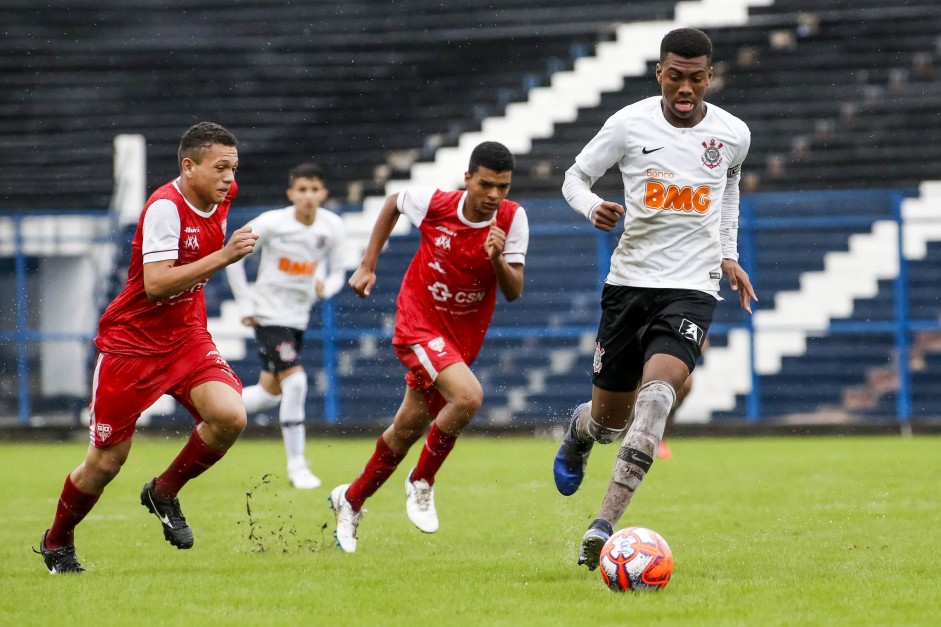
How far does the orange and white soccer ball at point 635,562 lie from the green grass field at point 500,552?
8 cm

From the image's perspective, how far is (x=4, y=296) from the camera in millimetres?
17719

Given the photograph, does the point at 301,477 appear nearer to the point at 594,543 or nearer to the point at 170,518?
the point at 170,518

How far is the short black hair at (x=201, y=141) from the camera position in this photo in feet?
20.6

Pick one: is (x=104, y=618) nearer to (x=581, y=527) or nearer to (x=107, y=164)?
(x=581, y=527)

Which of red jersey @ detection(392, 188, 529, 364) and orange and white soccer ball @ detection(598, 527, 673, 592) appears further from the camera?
red jersey @ detection(392, 188, 529, 364)

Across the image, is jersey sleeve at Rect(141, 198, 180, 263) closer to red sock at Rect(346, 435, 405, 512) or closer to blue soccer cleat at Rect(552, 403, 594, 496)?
red sock at Rect(346, 435, 405, 512)

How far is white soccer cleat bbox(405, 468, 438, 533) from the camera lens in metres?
7.10

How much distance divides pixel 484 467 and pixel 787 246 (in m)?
5.44

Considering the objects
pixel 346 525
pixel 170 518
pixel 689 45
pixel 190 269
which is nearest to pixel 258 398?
pixel 346 525

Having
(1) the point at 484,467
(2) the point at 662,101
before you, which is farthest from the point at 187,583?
(1) the point at 484,467

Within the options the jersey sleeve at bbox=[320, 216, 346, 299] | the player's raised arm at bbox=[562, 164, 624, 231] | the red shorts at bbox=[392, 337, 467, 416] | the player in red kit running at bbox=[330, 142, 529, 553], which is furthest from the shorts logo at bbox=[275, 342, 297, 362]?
the player's raised arm at bbox=[562, 164, 624, 231]

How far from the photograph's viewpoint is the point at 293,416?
10742 millimetres

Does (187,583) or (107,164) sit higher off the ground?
(107,164)

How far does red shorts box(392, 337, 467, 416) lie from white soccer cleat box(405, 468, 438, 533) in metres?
0.37
